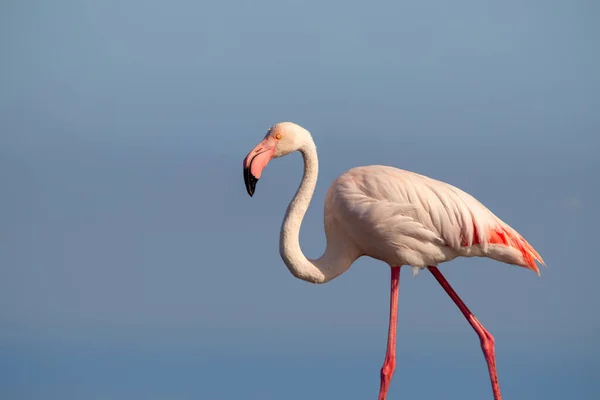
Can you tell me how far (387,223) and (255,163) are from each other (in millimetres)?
1261

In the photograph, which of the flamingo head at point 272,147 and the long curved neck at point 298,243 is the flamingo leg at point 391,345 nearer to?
the long curved neck at point 298,243

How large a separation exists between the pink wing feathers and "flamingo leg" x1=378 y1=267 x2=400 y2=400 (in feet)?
0.81

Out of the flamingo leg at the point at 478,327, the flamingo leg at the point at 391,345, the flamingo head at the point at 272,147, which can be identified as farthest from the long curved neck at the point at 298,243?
the flamingo leg at the point at 478,327

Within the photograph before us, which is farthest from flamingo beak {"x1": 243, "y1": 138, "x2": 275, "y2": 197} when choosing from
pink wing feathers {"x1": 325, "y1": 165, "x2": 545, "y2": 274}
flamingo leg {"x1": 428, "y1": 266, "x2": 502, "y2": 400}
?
flamingo leg {"x1": 428, "y1": 266, "x2": 502, "y2": 400}

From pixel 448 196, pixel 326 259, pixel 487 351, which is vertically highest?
pixel 448 196

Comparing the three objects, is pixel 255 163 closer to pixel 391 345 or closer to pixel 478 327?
pixel 391 345

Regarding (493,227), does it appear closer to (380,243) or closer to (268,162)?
(380,243)

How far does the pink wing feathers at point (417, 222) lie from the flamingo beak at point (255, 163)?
71cm

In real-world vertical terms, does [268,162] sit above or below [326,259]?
above

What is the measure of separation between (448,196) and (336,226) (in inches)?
41.6

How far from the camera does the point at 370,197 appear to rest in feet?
31.0

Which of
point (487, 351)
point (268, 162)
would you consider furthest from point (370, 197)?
point (487, 351)

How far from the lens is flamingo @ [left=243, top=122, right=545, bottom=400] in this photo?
941cm

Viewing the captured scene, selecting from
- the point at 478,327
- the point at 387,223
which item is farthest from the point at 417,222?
the point at 478,327
